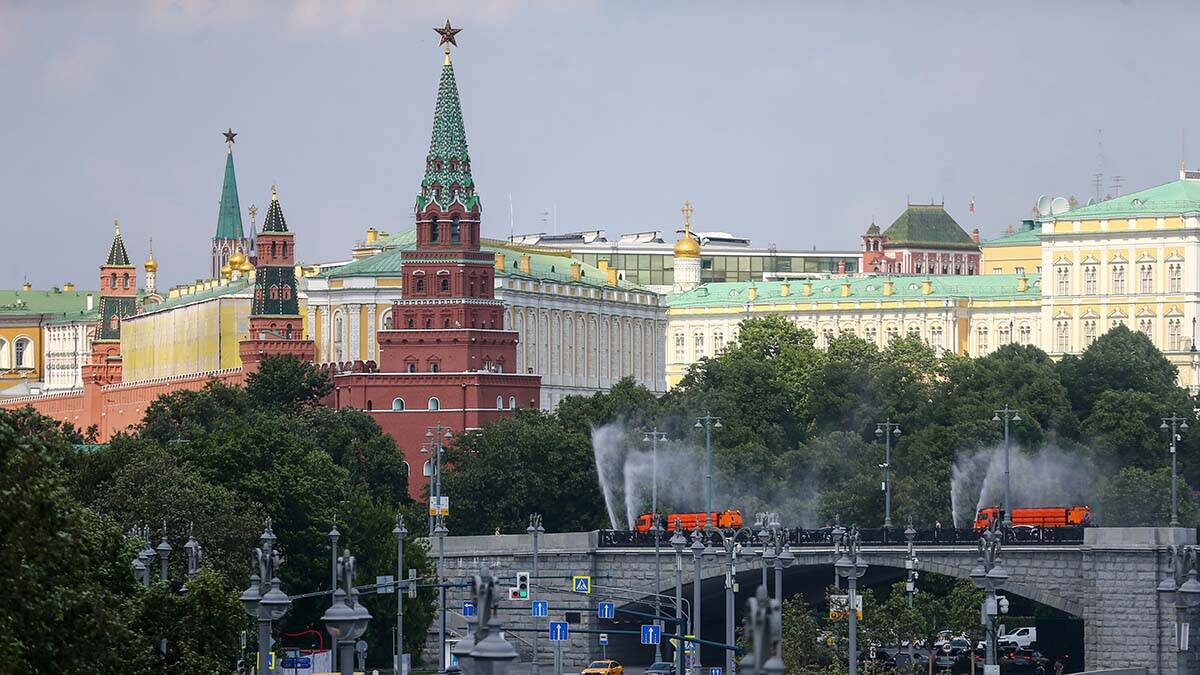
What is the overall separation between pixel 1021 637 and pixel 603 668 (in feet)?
88.8

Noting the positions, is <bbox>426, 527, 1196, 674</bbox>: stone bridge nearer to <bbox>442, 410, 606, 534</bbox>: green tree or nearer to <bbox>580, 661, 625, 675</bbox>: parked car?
<bbox>580, 661, 625, 675</bbox>: parked car

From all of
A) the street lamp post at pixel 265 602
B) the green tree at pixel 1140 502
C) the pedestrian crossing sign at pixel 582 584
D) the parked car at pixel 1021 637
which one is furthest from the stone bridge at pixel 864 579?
the street lamp post at pixel 265 602

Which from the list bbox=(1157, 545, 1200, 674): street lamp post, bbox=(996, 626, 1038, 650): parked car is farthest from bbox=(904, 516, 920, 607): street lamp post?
bbox=(1157, 545, 1200, 674): street lamp post

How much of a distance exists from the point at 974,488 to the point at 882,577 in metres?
28.0

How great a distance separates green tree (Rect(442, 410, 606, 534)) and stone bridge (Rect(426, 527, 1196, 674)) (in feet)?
78.9

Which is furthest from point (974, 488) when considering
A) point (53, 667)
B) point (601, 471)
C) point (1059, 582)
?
point (53, 667)

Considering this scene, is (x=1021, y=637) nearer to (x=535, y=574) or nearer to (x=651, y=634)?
(x=535, y=574)

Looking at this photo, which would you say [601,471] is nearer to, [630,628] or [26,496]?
[630,628]

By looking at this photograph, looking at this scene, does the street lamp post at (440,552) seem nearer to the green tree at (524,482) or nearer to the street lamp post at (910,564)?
the green tree at (524,482)

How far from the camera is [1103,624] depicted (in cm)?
13275

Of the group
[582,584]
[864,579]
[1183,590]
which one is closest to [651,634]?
[582,584]

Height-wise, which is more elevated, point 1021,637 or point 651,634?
point 651,634

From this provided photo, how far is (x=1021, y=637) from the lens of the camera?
153000 millimetres

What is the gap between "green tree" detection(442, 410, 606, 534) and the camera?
181250 mm
